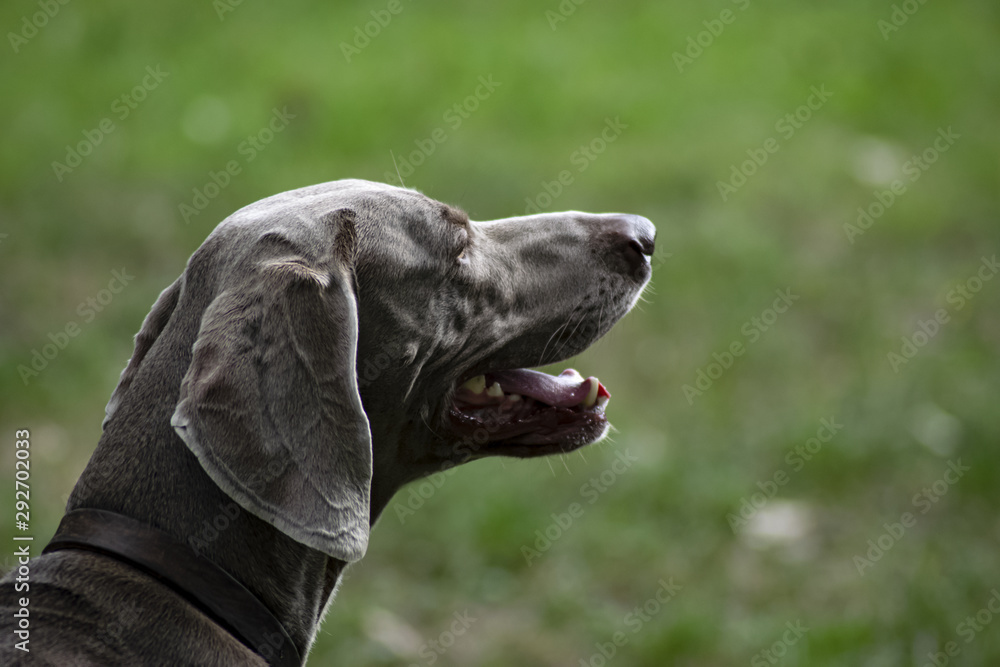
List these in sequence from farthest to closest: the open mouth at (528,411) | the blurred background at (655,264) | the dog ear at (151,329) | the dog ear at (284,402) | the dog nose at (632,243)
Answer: the blurred background at (655,264)
the dog nose at (632,243)
the open mouth at (528,411)
the dog ear at (151,329)
the dog ear at (284,402)

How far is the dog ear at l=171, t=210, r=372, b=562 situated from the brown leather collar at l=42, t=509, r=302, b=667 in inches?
8.2

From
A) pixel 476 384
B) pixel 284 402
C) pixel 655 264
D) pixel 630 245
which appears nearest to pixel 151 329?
pixel 284 402

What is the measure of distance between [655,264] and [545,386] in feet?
9.41

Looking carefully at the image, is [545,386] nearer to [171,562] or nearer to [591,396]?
[591,396]

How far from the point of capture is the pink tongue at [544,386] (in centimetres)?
280

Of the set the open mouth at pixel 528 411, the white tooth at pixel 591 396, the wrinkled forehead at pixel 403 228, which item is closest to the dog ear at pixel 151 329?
the wrinkled forehead at pixel 403 228

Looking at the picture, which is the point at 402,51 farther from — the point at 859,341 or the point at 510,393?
the point at 510,393

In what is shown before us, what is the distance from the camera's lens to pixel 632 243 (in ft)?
9.46

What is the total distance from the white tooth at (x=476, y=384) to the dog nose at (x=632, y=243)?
21.5 inches

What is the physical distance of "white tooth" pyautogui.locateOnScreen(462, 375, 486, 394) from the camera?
9.11 ft

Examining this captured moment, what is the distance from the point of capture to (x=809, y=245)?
593cm

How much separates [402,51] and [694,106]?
2189 mm

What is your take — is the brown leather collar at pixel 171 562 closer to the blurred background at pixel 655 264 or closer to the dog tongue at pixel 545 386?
the dog tongue at pixel 545 386

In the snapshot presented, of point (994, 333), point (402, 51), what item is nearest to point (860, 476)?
point (994, 333)
